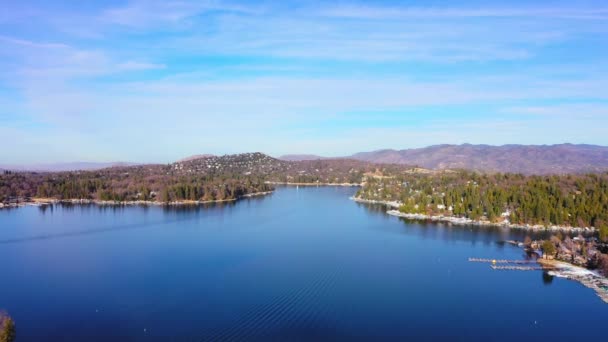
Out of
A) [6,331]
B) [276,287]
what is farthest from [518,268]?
[6,331]

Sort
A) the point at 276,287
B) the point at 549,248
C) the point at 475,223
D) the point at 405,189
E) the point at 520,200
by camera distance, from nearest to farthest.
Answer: the point at 276,287 → the point at 549,248 → the point at 475,223 → the point at 520,200 → the point at 405,189

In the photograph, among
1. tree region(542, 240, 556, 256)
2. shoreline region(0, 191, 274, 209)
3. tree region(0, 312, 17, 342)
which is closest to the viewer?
tree region(0, 312, 17, 342)

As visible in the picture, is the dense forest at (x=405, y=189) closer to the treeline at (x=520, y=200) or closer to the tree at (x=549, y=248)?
the treeline at (x=520, y=200)

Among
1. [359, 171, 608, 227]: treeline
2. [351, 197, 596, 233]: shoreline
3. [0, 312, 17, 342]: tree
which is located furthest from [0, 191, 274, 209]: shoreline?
[0, 312, 17, 342]: tree

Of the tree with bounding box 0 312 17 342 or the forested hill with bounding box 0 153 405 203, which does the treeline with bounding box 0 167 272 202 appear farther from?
the tree with bounding box 0 312 17 342

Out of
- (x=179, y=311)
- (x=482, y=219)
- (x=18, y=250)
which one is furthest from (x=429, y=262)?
(x=18, y=250)

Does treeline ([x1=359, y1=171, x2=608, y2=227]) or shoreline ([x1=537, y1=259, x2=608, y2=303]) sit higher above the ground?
treeline ([x1=359, y1=171, x2=608, y2=227])

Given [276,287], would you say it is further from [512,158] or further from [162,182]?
[512,158]
